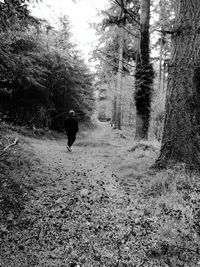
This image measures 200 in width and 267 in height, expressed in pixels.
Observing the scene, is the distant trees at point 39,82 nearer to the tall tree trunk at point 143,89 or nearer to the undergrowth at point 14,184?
the tall tree trunk at point 143,89

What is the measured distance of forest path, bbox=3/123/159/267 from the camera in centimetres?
254

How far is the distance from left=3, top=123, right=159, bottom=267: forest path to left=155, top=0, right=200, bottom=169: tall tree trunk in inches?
49.0

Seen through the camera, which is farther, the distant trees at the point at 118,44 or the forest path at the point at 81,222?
the distant trees at the point at 118,44

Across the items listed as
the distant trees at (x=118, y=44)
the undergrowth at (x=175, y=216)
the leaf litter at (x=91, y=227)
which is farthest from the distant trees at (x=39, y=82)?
the undergrowth at (x=175, y=216)

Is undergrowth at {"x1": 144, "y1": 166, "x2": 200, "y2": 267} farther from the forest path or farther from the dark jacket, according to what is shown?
the dark jacket

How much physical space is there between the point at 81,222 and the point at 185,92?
390cm

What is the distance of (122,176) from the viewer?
226 inches

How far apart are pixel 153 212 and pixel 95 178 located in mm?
2463

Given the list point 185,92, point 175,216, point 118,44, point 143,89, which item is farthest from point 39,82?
point 175,216

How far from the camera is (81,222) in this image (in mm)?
3365

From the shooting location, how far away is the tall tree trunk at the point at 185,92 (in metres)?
4.70

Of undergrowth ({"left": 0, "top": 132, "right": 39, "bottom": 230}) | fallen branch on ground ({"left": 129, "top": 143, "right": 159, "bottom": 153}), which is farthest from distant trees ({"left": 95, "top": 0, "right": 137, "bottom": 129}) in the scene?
undergrowth ({"left": 0, "top": 132, "right": 39, "bottom": 230})

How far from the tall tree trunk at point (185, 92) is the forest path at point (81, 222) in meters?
1.24

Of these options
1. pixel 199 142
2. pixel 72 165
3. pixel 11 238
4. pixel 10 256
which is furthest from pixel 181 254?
pixel 72 165
